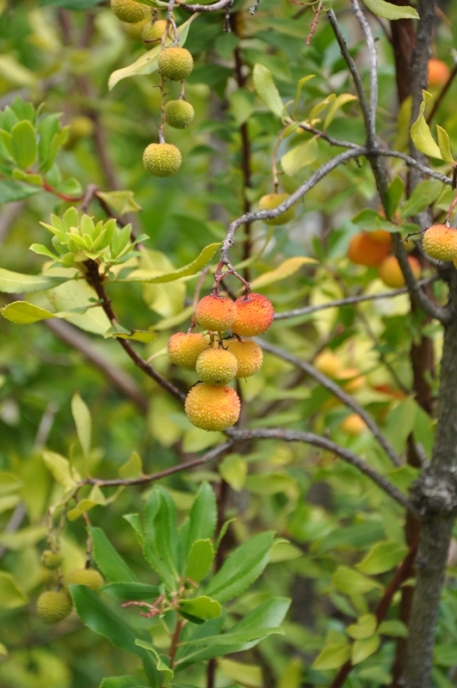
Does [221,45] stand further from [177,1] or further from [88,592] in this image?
[88,592]

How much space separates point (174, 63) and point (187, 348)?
22cm

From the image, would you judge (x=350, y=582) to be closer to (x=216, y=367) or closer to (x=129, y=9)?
(x=216, y=367)

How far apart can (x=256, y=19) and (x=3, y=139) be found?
1.11 ft

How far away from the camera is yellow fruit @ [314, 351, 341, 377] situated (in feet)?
4.30

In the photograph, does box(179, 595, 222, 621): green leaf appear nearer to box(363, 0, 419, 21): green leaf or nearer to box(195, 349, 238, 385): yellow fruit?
box(195, 349, 238, 385): yellow fruit

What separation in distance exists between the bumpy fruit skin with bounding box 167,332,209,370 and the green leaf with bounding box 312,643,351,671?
44 centimetres

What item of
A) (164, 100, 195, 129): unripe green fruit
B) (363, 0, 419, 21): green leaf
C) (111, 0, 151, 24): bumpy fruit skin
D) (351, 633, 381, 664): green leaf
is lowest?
(351, 633, 381, 664): green leaf

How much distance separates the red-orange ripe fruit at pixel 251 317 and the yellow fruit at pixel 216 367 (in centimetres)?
3

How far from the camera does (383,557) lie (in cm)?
89

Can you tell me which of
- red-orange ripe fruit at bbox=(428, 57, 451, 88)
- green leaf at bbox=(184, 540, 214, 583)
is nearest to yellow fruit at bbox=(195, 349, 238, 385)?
green leaf at bbox=(184, 540, 214, 583)

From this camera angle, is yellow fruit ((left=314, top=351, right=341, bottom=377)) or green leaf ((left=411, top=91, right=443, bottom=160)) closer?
green leaf ((left=411, top=91, right=443, bottom=160))

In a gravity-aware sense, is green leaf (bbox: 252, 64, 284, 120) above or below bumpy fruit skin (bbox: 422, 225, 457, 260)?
above

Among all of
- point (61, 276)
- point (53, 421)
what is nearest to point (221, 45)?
point (61, 276)

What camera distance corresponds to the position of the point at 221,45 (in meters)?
0.89
